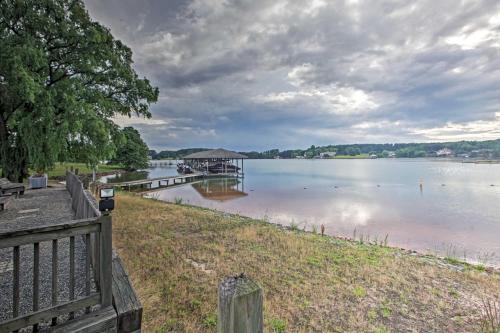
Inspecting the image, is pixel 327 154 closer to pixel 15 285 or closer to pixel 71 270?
pixel 71 270

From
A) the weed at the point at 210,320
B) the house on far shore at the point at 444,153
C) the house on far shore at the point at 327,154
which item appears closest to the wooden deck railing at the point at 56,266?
the weed at the point at 210,320

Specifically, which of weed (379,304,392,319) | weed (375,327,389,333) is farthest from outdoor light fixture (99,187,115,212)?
weed (379,304,392,319)

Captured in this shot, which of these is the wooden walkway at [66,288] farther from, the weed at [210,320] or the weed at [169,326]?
the weed at [210,320]

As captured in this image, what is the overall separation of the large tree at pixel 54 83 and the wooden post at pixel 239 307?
11.3 metres

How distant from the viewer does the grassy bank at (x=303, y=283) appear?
3459mm

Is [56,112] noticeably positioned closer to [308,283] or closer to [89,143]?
[89,143]

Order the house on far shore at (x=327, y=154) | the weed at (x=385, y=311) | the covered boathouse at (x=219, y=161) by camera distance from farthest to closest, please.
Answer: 1. the house on far shore at (x=327, y=154)
2. the covered boathouse at (x=219, y=161)
3. the weed at (x=385, y=311)

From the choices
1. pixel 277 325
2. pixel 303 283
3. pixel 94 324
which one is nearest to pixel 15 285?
pixel 94 324

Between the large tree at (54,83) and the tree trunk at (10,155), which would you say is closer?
the large tree at (54,83)

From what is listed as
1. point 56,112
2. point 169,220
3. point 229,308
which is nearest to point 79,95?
point 56,112

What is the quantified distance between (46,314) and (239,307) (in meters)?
1.99

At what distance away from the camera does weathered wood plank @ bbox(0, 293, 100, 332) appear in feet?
6.20

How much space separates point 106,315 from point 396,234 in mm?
11734

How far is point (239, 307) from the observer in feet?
3.88
